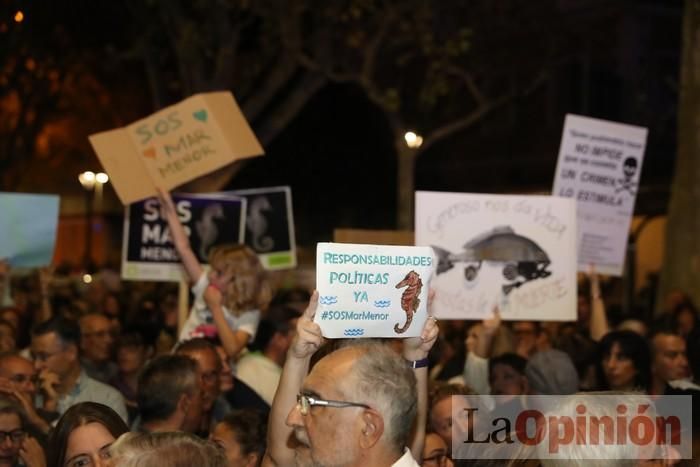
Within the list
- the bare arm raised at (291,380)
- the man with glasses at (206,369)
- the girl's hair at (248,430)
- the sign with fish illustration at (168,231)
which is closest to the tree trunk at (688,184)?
the sign with fish illustration at (168,231)

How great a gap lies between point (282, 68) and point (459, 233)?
1185cm

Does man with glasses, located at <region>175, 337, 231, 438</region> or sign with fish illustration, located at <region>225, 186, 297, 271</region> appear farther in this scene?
sign with fish illustration, located at <region>225, 186, 297, 271</region>

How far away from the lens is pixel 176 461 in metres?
3.77

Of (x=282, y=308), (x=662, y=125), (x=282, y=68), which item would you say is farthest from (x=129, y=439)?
(x=662, y=125)

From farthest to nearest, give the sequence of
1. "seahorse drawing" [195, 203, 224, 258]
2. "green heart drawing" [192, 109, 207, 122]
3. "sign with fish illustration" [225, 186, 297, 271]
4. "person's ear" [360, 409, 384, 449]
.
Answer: "sign with fish illustration" [225, 186, 297, 271]
"seahorse drawing" [195, 203, 224, 258]
"green heart drawing" [192, 109, 207, 122]
"person's ear" [360, 409, 384, 449]

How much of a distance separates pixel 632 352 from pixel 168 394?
2867mm

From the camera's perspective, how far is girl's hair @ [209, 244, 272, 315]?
24.1ft

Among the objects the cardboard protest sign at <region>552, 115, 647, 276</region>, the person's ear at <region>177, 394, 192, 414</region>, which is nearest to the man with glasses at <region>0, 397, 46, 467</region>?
the person's ear at <region>177, 394, 192, 414</region>

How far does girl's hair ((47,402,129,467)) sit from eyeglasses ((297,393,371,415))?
1.37 meters

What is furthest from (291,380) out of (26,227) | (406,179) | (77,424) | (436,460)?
(406,179)

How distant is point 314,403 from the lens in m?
3.71

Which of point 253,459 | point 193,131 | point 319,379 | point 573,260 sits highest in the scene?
point 193,131

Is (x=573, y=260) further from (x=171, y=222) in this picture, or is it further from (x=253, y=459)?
(x=253, y=459)

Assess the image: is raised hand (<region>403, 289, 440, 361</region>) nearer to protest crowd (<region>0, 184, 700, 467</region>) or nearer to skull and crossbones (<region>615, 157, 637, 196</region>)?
protest crowd (<region>0, 184, 700, 467</region>)
